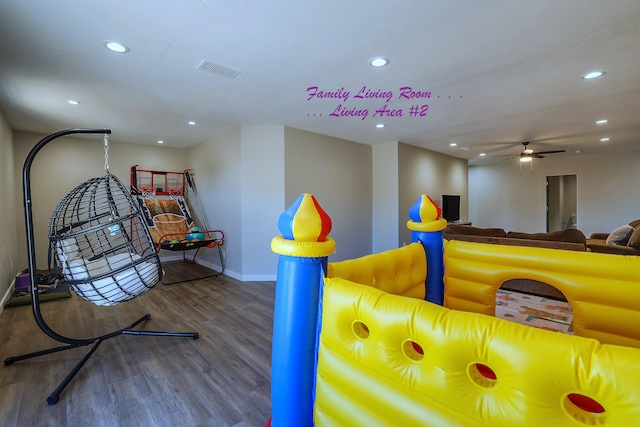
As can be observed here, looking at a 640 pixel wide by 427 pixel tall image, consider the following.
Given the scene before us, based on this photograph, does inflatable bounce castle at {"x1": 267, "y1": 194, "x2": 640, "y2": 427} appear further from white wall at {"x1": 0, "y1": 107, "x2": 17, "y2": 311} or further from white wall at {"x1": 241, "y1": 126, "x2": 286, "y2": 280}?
white wall at {"x1": 0, "y1": 107, "x2": 17, "y2": 311}

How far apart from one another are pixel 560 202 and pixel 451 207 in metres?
4.04

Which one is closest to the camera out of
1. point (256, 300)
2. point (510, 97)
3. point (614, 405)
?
point (614, 405)

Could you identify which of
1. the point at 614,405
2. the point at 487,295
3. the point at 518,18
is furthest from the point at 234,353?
the point at 518,18

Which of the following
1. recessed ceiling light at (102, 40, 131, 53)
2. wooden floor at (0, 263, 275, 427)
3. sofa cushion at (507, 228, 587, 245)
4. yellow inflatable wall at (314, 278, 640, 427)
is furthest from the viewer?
sofa cushion at (507, 228, 587, 245)

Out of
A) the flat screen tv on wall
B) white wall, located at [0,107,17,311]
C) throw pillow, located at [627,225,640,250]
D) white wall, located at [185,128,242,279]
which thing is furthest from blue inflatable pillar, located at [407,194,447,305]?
the flat screen tv on wall

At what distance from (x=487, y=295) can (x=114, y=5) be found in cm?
323

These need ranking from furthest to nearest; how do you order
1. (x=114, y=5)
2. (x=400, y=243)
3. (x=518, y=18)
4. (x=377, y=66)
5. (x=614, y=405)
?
(x=400, y=243), (x=377, y=66), (x=518, y=18), (x=114, y=5), (x=614, y=405)

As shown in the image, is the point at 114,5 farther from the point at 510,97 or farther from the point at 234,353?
the point at 510,97

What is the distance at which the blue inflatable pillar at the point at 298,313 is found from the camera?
1302mm

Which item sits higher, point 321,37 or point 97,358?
point 321,37

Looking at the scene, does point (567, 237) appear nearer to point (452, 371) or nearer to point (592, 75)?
point (592, 75)

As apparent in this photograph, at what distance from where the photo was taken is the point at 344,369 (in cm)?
118

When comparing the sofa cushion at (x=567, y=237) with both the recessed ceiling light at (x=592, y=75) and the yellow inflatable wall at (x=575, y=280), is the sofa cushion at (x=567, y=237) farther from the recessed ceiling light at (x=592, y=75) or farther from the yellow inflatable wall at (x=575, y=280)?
the yellow inflatable wall at (x=575, y=280)

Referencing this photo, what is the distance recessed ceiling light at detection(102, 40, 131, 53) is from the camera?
2.19 meters
